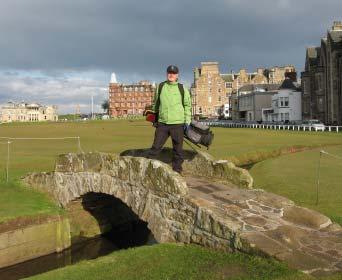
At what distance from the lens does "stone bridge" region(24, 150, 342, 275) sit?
892cm

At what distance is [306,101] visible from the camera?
313 feet

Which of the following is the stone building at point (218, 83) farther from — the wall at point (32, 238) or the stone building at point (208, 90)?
the wall at point (32, 238)

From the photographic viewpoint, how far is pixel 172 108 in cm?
1258

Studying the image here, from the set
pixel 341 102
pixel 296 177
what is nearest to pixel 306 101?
pixel 341 102

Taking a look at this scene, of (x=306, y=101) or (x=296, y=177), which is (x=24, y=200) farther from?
(x=306, y=101)

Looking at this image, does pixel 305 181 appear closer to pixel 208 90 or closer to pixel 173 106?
pixel 173 106

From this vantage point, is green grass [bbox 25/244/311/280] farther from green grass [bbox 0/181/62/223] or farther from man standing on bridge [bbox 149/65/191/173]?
green grass [bbox 0/181/62/223]

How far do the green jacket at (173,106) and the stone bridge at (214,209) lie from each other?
1399 mm

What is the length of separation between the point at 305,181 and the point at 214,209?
11528 mm

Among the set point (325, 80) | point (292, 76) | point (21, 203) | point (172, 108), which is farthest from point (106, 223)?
point (292, 76)

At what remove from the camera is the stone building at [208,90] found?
164 m

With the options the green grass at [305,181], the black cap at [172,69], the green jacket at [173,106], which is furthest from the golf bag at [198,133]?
the green grass at [305,181]

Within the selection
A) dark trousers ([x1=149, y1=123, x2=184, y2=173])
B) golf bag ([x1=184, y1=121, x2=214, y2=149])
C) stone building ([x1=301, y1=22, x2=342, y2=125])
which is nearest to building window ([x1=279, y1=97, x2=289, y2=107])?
stone building ([x1=301, y1=22, x2=342, y2=125])

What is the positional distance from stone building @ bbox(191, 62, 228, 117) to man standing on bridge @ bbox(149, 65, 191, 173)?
498 ft
